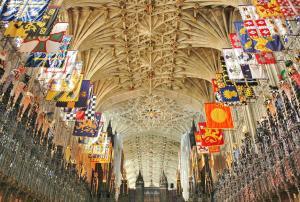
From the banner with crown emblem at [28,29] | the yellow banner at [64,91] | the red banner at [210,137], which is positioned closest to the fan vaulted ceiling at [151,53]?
the red banner at [210,137]

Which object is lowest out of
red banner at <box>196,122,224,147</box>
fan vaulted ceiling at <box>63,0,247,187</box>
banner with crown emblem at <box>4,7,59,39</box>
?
red banner at <box>196,122,224,147</box>

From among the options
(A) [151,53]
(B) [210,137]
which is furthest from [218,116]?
(A) [151,53]

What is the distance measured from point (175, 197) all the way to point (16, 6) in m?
21.8

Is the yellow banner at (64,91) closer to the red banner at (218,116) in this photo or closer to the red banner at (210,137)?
the red banner at (218,116)

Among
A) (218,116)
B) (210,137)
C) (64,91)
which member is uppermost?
(218,116)

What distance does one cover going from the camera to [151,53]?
2548 centimetres

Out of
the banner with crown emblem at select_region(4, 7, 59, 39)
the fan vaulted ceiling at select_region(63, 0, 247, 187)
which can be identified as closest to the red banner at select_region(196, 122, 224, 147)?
the fan vaulted ceiling at select_region(63, 0, 247, 187)

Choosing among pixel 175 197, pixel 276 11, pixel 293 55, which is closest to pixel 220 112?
pixel 293 55

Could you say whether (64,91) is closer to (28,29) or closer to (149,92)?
(28,29)

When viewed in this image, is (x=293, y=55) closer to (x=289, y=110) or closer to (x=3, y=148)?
(x=289, y=110)

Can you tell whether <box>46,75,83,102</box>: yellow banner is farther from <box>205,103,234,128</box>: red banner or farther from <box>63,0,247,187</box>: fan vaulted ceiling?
<box>205,103,234,128</box>: red banner

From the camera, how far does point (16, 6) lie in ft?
32.1

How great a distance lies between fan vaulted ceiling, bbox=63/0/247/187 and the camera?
68.2 feet

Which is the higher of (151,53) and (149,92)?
(151,53)
